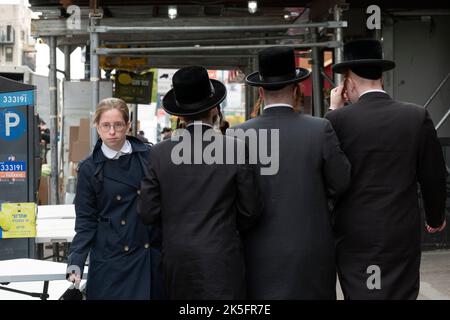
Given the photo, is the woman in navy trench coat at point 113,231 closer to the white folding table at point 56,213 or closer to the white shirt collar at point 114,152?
the white shirt collar at point 114,152

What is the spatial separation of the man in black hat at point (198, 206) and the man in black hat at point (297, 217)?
111 millimetres

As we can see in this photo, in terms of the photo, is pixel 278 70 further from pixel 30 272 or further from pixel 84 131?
pixel 84 131

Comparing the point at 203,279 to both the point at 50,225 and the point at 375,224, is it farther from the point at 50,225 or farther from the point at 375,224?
the point at 50,225

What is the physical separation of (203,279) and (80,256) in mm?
902

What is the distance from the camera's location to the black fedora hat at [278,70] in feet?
13.5

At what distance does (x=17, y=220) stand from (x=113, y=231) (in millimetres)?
2319

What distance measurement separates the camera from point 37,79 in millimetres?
17938

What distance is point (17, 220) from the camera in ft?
21.4

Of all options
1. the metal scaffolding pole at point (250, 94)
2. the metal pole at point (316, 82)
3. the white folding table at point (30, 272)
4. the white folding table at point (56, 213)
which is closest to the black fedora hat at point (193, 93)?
the white folding table at point (30, 272)

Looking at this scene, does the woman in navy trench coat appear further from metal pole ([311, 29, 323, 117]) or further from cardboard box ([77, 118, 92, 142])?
cardboard box ([77, 118, 92, 142])

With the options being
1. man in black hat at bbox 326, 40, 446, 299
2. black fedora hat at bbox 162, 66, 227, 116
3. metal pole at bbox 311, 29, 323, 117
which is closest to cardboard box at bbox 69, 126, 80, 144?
metal pole at bbox 311, 29, 323, 117

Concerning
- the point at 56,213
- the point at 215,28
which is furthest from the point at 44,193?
the point at 215,28
